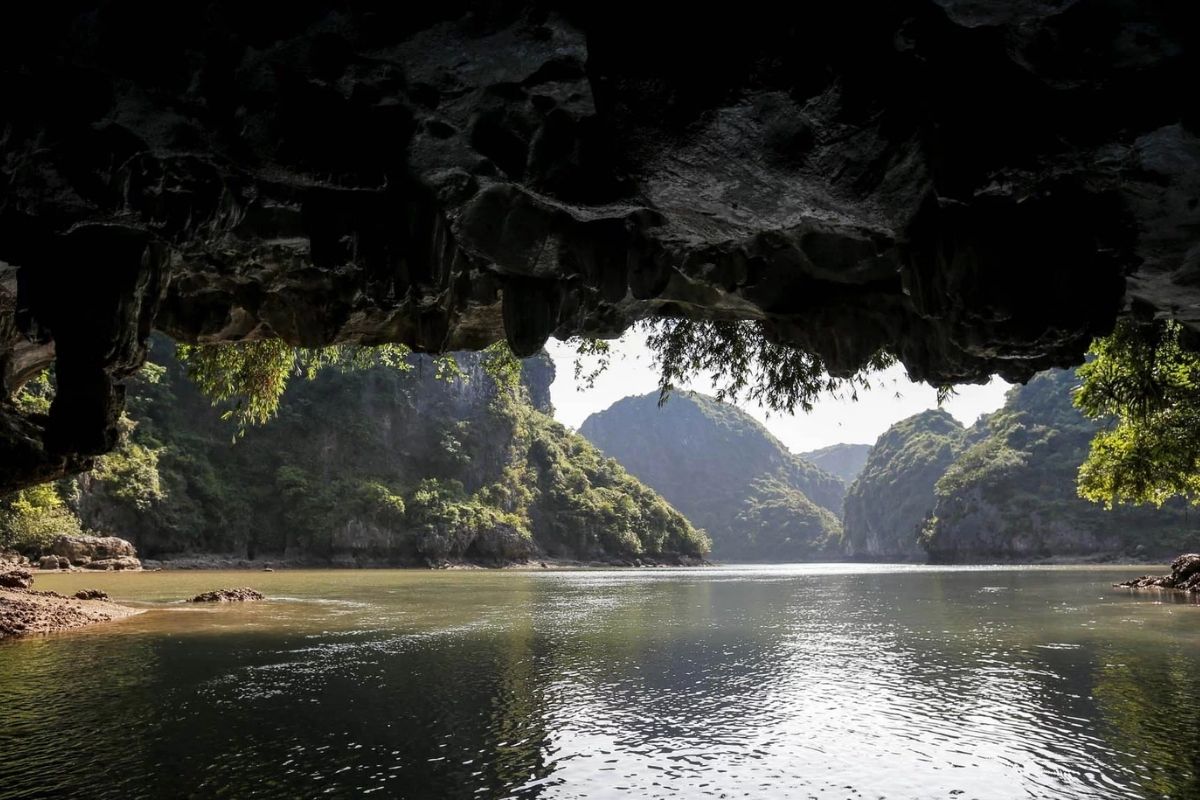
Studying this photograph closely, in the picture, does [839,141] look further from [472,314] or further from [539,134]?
[472,314]

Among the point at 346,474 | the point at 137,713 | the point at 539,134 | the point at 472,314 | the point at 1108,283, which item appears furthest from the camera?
the point at 346,474

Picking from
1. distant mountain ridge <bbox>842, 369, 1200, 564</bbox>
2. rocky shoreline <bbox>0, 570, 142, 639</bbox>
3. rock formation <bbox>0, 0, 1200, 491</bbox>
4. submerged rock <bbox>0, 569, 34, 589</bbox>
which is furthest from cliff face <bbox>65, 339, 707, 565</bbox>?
rock formation <bbox>0, 0, 1200, 491</bbox>

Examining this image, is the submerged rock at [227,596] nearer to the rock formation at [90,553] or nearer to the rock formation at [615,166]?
the rock formation at [615,166]

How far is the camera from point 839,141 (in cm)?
537

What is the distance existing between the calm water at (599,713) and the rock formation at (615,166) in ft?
11.8

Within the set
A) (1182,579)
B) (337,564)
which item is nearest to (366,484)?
(337,564)

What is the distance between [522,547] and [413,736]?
79.3 m

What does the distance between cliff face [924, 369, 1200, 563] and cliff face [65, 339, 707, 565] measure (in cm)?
4278

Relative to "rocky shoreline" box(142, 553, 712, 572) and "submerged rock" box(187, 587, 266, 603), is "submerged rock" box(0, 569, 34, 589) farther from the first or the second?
"rocky shoreline" box(142, 553, 712, 572)

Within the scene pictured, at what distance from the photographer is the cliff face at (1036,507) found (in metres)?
90.4

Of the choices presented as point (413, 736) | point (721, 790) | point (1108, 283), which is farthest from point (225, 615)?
point (1108, 283)

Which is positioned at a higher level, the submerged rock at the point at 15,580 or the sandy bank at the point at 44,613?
the submerged rock at the point at 15,580

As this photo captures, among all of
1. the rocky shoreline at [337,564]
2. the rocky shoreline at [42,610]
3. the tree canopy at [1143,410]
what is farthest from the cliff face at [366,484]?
the tree canopy at [1143,410]

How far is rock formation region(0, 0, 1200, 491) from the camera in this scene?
464cm
